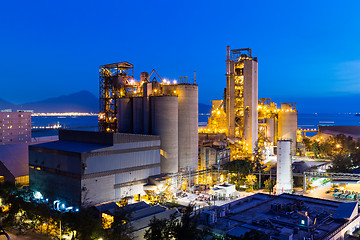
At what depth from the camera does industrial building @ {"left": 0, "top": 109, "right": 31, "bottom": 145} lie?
91.2 metres

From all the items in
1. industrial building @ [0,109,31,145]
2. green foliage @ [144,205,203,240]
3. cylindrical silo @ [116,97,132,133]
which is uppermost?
cylindrical silo @ [116,97,132,133]

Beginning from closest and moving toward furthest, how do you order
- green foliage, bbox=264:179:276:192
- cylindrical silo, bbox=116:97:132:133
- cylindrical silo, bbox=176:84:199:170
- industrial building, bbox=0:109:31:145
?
green foliage, bbox=264:179:276:192, cylindrical silo, bbox=176:84:199:170, cylindrical silo, bbox=116:97:132:133, industrial building, bbox=0:109:31:145

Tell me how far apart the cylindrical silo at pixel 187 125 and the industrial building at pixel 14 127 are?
214 ft

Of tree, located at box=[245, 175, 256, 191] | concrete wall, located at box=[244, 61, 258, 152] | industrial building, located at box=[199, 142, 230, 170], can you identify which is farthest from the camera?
concrete wall, located at box=[244, 61, 258, 152]

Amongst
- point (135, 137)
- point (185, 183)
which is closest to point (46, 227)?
point (135, 137)

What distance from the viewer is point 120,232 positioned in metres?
24.1

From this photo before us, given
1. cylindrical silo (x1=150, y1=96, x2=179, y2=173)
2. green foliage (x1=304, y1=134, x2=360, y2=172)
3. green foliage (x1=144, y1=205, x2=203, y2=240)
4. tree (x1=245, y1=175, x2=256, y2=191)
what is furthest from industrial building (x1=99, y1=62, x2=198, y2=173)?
green foliage (x1=304, y1=134, x2=360, y2=172)

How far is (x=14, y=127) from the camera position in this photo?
94.6m

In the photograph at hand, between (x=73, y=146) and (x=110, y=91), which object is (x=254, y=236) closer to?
(x=73, y=146)

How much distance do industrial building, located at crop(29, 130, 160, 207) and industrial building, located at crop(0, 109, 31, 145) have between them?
5751cm

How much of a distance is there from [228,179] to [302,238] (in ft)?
89.2

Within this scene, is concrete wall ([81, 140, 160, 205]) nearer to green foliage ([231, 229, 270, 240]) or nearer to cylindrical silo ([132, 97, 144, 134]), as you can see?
cylindrical silo ([132, 97, 144, 134])

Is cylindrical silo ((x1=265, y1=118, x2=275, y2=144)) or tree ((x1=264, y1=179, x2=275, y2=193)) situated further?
cylindrical silo ((x1=265, y1=118, x2=275, y2=144))

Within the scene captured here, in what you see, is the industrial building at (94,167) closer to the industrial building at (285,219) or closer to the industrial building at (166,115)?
the industrial building at (166,115)
